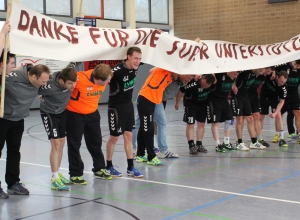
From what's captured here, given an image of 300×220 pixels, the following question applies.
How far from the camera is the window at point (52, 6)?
16.9 meters

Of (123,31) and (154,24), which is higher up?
(154,24)

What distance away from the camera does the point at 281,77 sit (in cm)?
789

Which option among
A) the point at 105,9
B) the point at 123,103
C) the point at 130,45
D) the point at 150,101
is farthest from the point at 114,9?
the point at 123,103

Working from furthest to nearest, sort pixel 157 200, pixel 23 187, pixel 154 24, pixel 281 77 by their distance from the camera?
pixel 154 24 → pixel 281 77 → pixel 23 187 → pixel 157 200

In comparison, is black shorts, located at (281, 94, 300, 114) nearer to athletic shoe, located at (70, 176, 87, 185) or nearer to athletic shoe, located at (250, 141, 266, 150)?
athletic shoe, located at (250, 141, 266, 150)

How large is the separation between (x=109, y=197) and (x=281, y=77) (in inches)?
170

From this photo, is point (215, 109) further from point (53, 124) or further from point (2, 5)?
point (2, 5)

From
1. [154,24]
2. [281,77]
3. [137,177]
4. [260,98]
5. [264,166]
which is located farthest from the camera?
[154,24]

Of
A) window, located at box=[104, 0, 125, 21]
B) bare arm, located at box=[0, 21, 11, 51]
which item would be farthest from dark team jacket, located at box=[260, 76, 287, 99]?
window, located at box=[104, 0, 125, 21]

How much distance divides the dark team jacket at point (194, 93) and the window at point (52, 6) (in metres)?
11.0

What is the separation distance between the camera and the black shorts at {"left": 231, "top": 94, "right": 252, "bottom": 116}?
7.82 m

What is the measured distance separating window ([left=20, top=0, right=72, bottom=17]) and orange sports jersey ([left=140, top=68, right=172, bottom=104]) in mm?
11349

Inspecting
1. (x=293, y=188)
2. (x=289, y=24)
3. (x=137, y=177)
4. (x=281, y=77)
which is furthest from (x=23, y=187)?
(x=289, y=24)

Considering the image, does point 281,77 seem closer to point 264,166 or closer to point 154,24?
point 264,166
